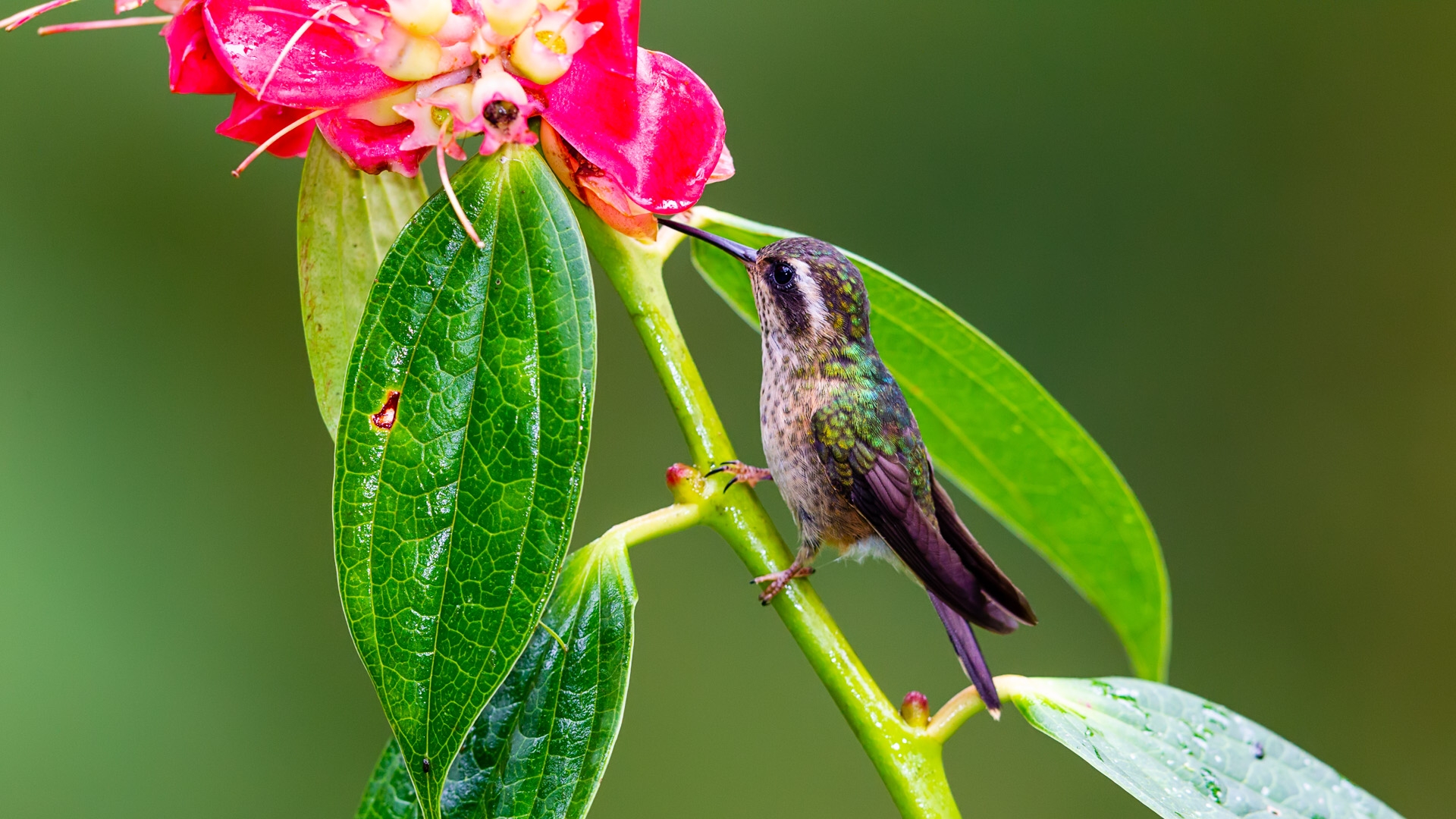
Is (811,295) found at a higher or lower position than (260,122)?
lower

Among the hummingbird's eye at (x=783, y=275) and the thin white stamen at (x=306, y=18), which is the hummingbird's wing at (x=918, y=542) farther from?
the thin white stamen at (x=306, y=18)

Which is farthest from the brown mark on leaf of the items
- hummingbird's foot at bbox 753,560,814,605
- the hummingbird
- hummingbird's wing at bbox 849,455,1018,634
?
hummingbird's wing at bbox 849,455,1018,634

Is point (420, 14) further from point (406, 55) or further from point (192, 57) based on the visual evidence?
point (192, 57)

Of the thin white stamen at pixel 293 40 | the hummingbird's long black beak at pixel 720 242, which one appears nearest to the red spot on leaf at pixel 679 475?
the hummingbird's long black beak at pixel 720 242

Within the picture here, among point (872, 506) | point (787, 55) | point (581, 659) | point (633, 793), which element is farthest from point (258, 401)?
point (581, 659)

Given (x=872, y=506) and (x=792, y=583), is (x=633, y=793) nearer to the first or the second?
(x=872, y=506)

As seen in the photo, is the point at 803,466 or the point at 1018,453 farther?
the point at 803,466

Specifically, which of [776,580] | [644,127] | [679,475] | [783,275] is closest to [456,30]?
[644,127]
